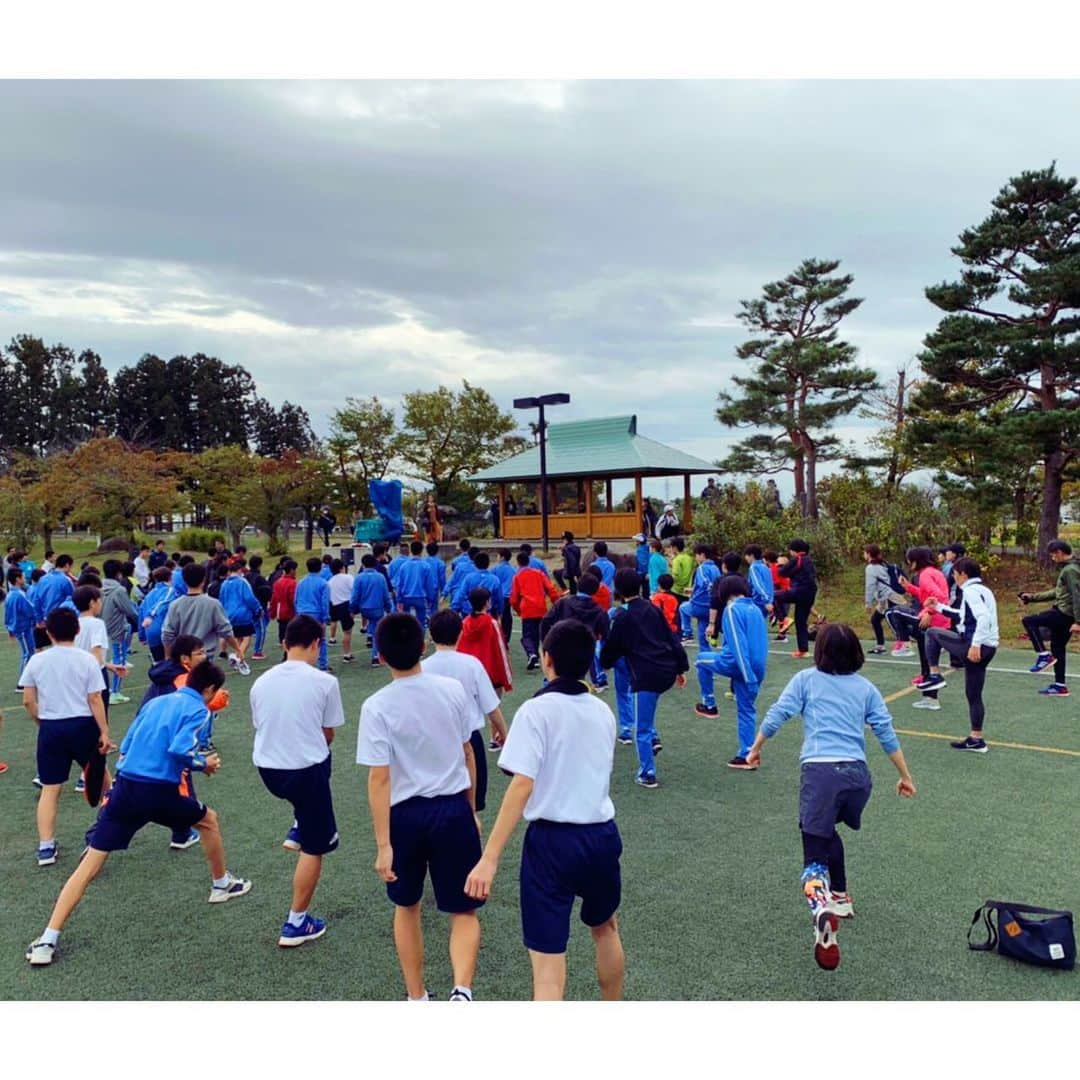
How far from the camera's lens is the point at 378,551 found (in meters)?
13.2

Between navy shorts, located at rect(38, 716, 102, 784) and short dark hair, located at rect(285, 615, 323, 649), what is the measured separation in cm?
178

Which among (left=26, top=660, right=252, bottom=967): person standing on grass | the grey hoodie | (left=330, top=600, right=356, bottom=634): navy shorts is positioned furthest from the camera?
(left=330, top=600, right=356, bottom=634): navy shorts

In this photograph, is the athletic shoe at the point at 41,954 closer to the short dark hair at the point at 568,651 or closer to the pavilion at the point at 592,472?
the short dark hair at the point at 568,651

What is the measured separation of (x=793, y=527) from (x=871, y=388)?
6661 millimetres

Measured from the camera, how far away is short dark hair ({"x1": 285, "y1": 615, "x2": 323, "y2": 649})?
4344mm

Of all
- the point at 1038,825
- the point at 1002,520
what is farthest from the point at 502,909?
the point at 1002,520

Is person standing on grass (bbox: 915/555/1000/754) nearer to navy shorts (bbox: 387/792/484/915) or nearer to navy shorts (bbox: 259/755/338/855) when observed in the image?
navy shorts (bbox: 387/792/484/915)

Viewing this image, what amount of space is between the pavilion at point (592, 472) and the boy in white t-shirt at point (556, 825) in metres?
21.0

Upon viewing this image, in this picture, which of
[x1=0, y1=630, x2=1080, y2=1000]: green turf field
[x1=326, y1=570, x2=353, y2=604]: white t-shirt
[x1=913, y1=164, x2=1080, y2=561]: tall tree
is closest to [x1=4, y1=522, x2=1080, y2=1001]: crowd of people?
[x1=0, y1=630, x2=1080, y2=1000]: green turf field

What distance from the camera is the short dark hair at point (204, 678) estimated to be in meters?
4.44

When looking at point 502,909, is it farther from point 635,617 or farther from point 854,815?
point 635,617

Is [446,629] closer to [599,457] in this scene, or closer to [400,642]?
[400,642]

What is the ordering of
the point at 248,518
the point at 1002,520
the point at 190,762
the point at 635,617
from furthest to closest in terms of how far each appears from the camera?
the point at 248,518, the point at 1002,520, the point at 635,617, the point at 190,762

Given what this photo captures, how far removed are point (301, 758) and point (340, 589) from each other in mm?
8705
